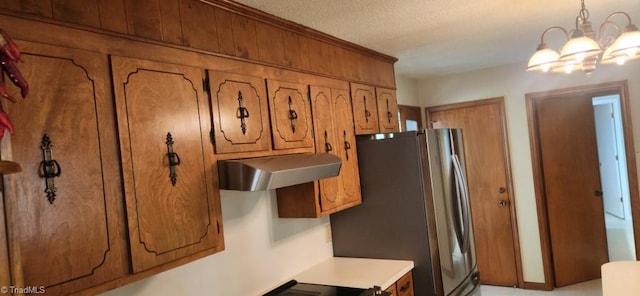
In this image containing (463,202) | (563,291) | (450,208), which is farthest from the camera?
(563,291)

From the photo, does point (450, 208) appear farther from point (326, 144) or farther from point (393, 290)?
point (326, 144)

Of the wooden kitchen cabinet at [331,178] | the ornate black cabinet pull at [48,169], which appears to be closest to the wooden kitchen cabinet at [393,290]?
the wooden kitchen cabinet at [331,178]

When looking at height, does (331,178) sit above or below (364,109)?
below

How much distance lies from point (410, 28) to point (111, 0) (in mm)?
1757

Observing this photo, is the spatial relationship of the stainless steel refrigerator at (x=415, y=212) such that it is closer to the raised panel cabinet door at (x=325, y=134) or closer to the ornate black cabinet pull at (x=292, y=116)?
the raised panel cabinet door at (x=325, y=134)

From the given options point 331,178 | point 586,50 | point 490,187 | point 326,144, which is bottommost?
point 490,187

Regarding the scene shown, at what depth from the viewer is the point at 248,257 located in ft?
7.36

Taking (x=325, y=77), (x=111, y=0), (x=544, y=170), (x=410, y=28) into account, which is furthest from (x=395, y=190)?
(x=544, y=170)

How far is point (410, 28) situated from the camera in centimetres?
257

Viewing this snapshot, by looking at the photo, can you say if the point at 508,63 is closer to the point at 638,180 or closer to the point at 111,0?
the point at 638,180

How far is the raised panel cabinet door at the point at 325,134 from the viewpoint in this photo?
243 centimetres

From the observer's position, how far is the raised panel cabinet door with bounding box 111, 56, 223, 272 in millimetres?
1415

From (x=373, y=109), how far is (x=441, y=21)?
0.86m

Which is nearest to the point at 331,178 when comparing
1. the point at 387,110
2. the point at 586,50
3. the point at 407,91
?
the point at 387,110
